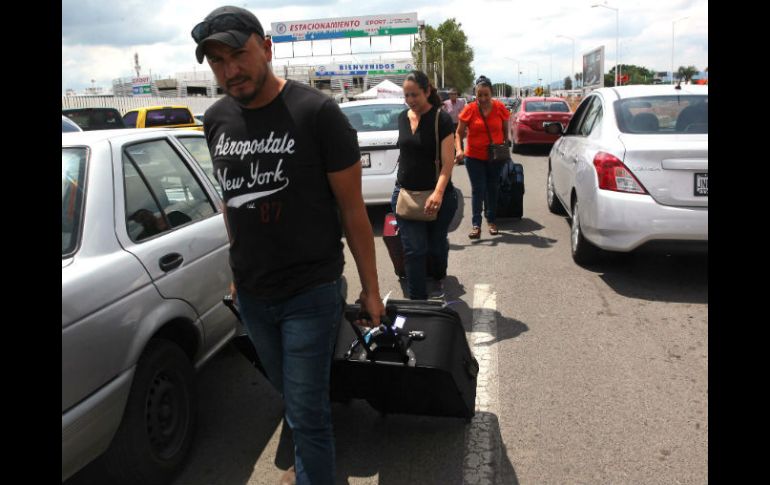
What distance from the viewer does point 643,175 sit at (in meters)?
5.11

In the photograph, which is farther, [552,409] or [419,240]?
[419,240]

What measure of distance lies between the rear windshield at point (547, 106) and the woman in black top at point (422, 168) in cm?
1344

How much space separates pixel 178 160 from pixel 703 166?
3.85 m

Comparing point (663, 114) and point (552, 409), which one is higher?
point (663, 114)

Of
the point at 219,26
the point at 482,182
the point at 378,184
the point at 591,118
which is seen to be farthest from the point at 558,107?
the point at 219,26

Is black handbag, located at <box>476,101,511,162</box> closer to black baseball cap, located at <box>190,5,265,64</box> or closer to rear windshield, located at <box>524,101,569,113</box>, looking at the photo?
black baseball cap, located at <box>190,5,265,64</box>

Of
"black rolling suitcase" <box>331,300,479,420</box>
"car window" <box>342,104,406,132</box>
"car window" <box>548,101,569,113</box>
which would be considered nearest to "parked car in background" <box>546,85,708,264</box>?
"black rolling suitcase" <box>331,300,479,420</box>

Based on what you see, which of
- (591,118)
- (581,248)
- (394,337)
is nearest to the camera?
(394,337)

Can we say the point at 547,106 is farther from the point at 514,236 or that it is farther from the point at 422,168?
the point at 422,168

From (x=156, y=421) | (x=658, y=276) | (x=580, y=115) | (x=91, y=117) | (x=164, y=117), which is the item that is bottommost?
(x=156, y=421)

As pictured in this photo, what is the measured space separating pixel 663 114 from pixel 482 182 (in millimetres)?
2105

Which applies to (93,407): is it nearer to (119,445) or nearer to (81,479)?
(119,445)

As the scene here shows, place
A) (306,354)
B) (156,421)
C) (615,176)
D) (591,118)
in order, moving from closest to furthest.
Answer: (306,354) < (156,421) < (615,176) < (591,118)

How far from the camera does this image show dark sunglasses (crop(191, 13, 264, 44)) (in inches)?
82.3
